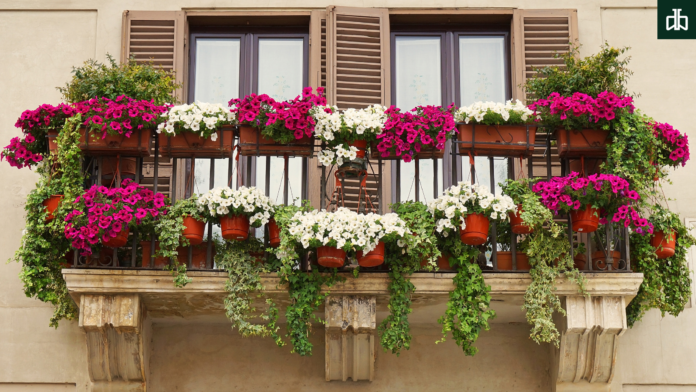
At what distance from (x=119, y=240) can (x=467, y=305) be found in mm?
2435

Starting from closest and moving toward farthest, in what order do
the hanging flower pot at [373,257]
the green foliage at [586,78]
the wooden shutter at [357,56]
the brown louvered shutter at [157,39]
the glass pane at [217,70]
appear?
the hanging flower pot at [373,257]
the green foliage at [586,78]
the wooden shutter at [357,56]
the brown louvered shutter at [157,39]
the glass pane at [217,70]

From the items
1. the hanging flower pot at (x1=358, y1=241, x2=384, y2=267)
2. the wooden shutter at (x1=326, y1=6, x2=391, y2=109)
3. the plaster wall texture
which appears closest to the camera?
the hanging flower pot at (x1=358, y1=241, x2=384, y2=267)

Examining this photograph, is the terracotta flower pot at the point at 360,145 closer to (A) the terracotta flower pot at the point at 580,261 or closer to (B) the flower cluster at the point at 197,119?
(B) the flower cluster at the point at 197,119

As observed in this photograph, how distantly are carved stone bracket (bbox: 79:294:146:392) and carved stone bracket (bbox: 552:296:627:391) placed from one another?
3057mm

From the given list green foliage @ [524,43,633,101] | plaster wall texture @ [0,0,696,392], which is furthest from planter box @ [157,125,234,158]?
green foliage @ [524,43,633,101]

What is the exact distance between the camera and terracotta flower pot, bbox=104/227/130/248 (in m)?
7.82

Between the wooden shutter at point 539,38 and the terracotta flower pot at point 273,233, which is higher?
the wooden shutter at point 539,38

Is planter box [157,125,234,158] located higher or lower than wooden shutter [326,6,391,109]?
lower

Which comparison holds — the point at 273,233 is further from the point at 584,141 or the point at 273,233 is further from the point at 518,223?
the point at 584,141

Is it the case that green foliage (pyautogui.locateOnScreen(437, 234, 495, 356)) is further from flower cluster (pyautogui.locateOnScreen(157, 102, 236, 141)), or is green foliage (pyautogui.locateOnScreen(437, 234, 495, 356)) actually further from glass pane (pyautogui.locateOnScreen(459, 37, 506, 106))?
glass pane (pyautogui.locateOnScreen(459, 37, 506, 106))

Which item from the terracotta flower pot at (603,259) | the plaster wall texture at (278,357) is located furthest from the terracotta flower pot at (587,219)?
the plaster wall texture at (278,357)

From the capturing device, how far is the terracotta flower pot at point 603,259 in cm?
817

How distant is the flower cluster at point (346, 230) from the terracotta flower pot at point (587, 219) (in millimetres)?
1221

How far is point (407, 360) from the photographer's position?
28.8 ft
